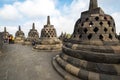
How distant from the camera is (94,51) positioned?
19.0 feet

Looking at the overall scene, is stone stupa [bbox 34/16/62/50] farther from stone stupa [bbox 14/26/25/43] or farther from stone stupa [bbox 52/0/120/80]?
stone stupa [bbox 14/26/25/43]

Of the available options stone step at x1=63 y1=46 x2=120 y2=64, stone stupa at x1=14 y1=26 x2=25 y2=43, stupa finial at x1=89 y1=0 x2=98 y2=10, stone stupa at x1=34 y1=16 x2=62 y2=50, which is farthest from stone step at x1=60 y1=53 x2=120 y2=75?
stone stupa at x1=14 y1=26 x2=25 y2=43

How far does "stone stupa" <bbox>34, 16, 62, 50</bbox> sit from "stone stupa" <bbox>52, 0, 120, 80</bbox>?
7055 mm


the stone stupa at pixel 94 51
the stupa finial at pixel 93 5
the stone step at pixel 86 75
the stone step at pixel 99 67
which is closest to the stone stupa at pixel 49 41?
the stone stupa at pixel 94 51

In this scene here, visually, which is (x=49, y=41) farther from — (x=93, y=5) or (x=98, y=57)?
(x=98, y=57)

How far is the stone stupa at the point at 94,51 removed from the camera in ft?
16.6

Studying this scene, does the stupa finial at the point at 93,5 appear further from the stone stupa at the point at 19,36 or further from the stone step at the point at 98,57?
the stone stupa at the point at 19,36

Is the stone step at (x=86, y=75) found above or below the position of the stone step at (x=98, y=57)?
below

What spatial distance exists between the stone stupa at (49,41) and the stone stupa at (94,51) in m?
7.06

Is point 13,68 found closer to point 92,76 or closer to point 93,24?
point 92,76

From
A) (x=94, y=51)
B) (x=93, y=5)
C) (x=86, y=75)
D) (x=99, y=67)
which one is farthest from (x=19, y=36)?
(x=99, y=67)

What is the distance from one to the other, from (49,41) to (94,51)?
9.37 meters

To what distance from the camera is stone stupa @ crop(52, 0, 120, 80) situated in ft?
16.6

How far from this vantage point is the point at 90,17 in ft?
24.1
